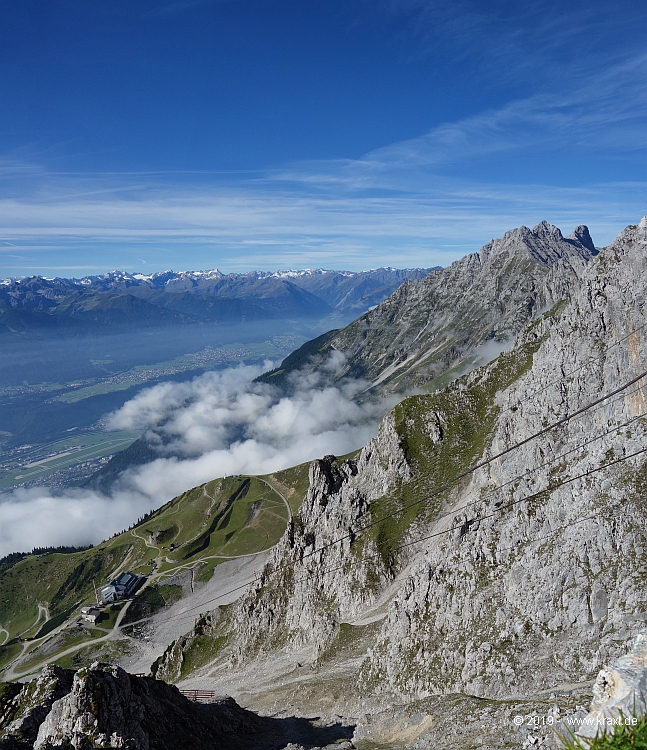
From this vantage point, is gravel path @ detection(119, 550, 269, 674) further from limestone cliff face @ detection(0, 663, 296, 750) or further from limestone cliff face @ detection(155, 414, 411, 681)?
limestone cliff face @ detection(0, 663, 296, 750)

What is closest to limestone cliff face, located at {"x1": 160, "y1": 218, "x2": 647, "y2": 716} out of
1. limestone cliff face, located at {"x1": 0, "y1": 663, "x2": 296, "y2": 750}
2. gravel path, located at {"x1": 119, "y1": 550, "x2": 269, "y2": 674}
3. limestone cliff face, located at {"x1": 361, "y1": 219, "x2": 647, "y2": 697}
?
limestone cliff face, located at {"x1": 361, "y1": 219, "x2": 647, "y2": 697}

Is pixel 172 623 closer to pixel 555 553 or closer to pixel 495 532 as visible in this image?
pixel 495 532

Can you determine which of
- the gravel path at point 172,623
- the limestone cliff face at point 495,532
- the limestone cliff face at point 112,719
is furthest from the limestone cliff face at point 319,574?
the limestone cliff face at point 112,719

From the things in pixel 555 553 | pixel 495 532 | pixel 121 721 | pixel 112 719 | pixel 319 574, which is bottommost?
pixel 319 574

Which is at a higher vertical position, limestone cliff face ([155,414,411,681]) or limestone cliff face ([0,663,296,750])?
limestone cliff face ([0,663,296,750])

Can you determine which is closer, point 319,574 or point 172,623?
point 319,574

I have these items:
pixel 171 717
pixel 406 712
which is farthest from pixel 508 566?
pixel 171 717

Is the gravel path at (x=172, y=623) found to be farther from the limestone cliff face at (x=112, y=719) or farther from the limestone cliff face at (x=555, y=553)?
the limestone cliff face at (x=555, y=553)

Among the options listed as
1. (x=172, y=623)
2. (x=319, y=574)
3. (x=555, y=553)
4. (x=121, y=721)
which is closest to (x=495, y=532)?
(x=555, y=553)
